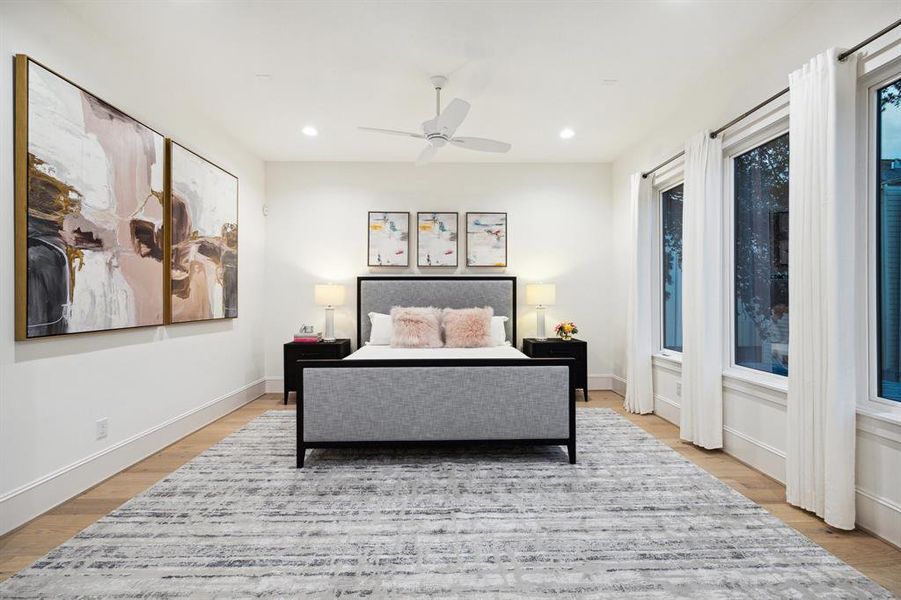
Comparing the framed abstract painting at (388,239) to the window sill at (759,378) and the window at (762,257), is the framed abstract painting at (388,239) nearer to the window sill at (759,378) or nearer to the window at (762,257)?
the window at (762,257)

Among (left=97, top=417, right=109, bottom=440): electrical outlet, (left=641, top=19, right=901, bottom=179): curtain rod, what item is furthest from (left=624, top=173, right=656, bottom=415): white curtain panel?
(left=97, top=417, right=109, bottom=440): electrical outlet

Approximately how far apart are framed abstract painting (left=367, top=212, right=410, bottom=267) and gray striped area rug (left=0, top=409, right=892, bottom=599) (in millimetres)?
2802

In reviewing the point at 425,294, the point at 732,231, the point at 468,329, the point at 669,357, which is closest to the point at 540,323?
the point at 468,329

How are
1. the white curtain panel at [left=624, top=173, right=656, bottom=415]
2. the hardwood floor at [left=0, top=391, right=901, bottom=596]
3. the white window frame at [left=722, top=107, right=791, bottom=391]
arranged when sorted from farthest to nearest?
the white curtain panel at [left=624, top=173, right=656, bottom=415] < the white window frame at [left=722, top=107, right=791, bottom=391] < the hardwood floor at [left=0, top=391, right=901, bottom=596]

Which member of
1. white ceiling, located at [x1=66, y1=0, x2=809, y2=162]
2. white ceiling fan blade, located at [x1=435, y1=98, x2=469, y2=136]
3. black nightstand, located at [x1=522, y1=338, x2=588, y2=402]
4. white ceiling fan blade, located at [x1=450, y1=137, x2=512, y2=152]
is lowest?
black nightstand, located at [x1=522, y1=338, x2=588, y2=402]

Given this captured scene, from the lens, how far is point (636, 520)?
2213 mm

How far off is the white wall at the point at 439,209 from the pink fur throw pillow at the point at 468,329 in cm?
83

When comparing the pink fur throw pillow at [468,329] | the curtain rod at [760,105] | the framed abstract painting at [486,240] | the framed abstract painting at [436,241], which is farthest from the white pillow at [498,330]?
the curtain rod at [760,105]

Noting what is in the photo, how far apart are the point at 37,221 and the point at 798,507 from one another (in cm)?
416

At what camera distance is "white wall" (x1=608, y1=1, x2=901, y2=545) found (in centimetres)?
202

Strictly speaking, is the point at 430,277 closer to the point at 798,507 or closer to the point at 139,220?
the point at 139,220

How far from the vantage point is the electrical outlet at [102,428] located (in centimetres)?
270

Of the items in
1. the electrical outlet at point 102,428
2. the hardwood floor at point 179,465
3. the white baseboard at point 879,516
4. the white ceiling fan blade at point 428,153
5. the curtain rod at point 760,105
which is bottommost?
the hardwood floor at point 179,465

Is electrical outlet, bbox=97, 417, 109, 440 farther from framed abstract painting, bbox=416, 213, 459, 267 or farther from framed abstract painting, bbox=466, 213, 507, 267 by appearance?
framed abstract painting, bbox=466, 213, 507, 267
